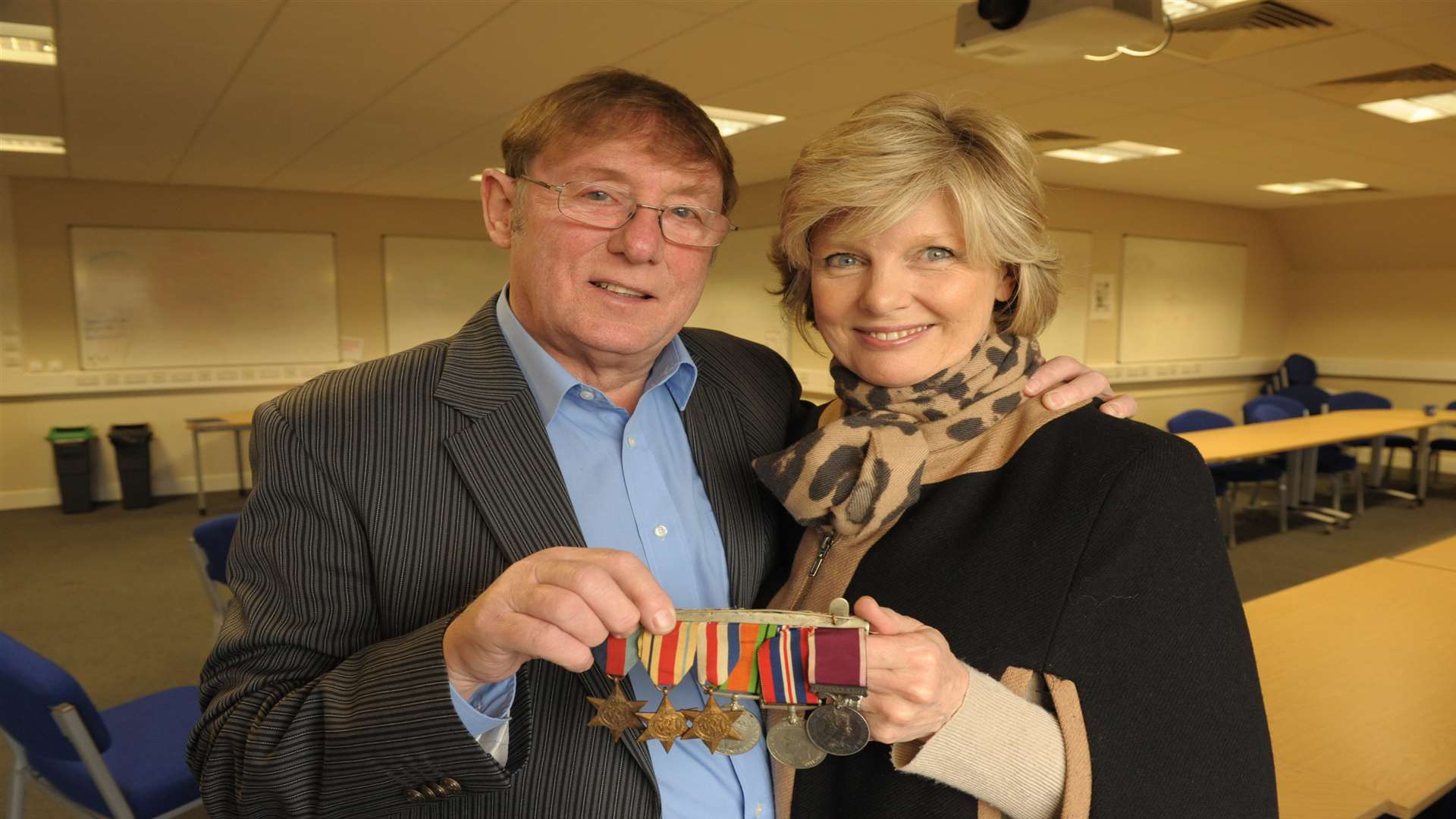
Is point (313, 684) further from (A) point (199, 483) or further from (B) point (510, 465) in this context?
(A) point (199, 483)

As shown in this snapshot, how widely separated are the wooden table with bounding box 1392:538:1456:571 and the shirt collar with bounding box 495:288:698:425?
349 centimetres

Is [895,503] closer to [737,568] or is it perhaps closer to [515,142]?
[737,568]

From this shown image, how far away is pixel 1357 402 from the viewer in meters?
9.18

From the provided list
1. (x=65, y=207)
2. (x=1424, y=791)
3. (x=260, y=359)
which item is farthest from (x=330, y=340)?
(x=1424, y=791)

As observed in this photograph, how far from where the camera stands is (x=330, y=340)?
9.60 m

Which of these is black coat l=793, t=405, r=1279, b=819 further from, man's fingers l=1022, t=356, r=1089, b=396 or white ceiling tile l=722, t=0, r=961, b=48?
white ceiling tile l=722, t=0, r=961, b=48

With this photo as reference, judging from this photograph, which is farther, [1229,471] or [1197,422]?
[1197,422]

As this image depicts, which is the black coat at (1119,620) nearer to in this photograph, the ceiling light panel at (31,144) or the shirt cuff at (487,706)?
the shirt cuff at (487,706)

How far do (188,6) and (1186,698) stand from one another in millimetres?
4137

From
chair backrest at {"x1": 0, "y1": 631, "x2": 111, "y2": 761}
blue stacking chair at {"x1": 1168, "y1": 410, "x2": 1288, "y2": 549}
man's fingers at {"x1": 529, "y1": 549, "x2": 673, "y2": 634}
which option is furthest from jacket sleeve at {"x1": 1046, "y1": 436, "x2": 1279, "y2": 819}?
blue stacking chair at {"x1": 1168, "y1": 410, "x2": 1288, "y2": 549}

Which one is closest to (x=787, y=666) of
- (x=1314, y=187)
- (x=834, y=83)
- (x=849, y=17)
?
(x=849, y=17)

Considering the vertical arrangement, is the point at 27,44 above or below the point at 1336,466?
above

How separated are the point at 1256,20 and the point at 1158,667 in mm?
3662

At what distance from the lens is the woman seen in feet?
3.51
